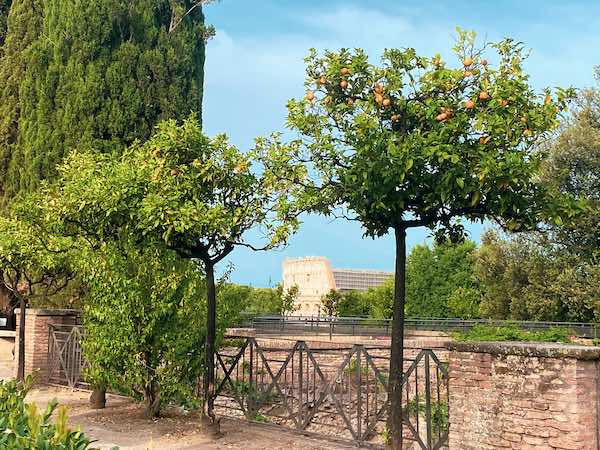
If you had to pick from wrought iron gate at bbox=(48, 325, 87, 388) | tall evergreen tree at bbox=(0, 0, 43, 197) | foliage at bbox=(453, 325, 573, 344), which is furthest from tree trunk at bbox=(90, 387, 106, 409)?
tall evergreen tree at bbox=(0, 0, 43, 197)

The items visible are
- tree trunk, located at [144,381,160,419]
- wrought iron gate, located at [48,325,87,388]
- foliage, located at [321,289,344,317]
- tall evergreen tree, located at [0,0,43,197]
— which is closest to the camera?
tree trunk, located at [144,381,160,419]

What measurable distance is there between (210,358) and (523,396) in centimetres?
430

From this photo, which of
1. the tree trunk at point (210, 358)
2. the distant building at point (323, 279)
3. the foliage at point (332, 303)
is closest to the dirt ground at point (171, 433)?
the tree trunk at point (210, 358)

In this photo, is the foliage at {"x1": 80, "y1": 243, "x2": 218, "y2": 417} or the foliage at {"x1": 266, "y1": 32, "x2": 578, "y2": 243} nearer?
the foliage at {"x1": 266, "y1": 32, "x2": 578, "y2": 243}

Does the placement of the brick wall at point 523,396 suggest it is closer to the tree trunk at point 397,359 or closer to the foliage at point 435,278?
the tree trunk at point 397,359

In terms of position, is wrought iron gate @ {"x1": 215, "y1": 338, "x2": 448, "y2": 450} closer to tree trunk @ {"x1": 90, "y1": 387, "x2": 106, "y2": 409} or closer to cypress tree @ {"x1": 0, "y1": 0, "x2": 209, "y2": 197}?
tree trunk @ {"x1": 90, "y1": 387, "x2": 106, "y2": 409}

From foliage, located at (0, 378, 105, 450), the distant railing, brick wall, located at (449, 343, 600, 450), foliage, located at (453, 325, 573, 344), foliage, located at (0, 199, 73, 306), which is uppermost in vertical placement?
foliage, located at (0, 199, 73, 306)

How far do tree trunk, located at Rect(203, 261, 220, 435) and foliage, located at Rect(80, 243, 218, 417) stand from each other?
60cm

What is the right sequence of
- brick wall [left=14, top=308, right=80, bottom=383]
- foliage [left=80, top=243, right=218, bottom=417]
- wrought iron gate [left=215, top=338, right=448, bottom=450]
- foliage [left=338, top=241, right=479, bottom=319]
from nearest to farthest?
wrought iron gate [left=215, top=338, right=448, bottom=450]
foliage [left=80, top=243, right=218, bottom=417]
brick wall [left=14, top=308, right=80, bottom=383]
foliage [left=338, top=241, right=479, bottom=319]

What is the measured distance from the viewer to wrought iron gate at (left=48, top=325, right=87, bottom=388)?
12930 mm

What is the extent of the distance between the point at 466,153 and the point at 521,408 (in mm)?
2476

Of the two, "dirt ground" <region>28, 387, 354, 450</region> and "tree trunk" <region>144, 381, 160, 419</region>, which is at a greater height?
"tree trunk" <region>144, 381, 160, 419</region>

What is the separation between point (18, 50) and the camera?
23.8 meters

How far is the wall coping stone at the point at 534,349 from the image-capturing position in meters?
5.93
